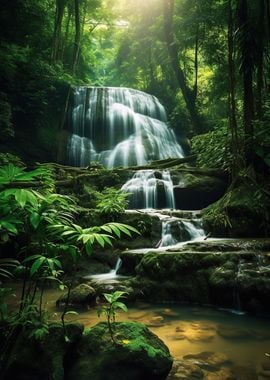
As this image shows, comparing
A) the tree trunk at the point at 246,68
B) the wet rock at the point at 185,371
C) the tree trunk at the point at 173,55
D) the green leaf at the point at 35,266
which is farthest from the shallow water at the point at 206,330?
the tree trunk at the point at 173,55

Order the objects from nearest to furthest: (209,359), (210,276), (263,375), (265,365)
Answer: (263,375), (265,365), (209,359), (210,276)

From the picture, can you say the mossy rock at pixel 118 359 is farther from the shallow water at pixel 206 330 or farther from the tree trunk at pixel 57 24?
the tree trunk at pixel 57 24

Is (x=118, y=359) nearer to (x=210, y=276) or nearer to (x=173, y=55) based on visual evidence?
(x=210, y=276)

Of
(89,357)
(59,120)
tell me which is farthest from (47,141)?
(89,357)

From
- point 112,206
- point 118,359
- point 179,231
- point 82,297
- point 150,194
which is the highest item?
point 150,194

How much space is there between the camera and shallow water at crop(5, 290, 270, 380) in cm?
371

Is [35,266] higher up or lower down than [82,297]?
higher up

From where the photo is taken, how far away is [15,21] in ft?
46.2

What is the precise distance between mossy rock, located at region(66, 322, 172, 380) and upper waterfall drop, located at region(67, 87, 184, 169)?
14.1m

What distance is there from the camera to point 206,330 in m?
4.53

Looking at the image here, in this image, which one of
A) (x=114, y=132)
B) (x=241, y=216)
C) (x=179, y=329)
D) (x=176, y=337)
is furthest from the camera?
(x=114, y=132)

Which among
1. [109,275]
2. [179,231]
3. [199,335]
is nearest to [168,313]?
[199,335]

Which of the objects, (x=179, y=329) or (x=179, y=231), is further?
(x=179, y=231)

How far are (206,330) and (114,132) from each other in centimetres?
1489
